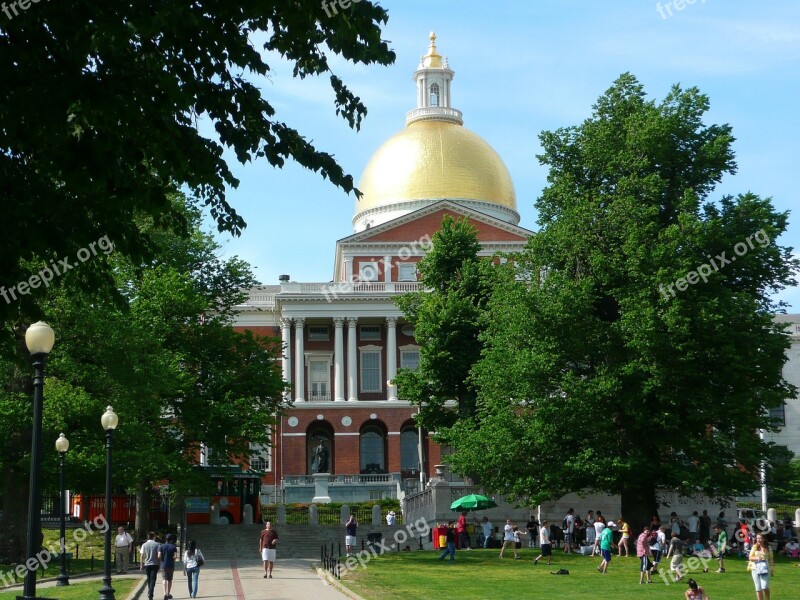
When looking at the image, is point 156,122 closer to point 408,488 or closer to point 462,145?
point 408,488

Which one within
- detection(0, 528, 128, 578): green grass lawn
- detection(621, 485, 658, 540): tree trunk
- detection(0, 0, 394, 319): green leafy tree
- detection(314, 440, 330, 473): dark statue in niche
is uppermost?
detection(0, 0, 394, 319): green leafy tree

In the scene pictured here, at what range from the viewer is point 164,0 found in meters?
10.8

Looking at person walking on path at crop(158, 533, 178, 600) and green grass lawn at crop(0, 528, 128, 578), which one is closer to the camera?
person walking on path at crop(158, 533, 178, 600)

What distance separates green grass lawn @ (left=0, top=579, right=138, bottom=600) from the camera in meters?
25.9

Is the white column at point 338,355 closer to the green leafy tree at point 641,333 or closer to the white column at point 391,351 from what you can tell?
the white column at point 391,351

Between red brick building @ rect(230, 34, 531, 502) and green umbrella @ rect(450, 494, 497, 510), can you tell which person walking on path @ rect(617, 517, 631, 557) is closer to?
green umbrella @ rect(450, 494, 497, 510)

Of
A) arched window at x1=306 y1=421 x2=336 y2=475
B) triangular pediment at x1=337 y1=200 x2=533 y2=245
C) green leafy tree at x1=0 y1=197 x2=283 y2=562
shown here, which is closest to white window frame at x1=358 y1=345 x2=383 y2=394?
arched window at x1=306 y1=421 x2=336 y2=475

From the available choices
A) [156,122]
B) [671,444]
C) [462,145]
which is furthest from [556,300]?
[462,145]

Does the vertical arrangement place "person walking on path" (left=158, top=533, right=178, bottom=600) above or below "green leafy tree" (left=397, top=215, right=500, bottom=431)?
below

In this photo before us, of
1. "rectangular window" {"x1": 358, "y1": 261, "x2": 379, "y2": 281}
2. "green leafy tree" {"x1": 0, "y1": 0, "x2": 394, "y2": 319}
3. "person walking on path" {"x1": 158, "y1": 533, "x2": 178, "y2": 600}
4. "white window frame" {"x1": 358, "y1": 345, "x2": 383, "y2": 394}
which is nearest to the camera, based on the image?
"green leafy tree" {"x1": 0, "y1": 0, "x2": 394, "y2": 319}

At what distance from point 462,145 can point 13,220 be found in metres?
77.6

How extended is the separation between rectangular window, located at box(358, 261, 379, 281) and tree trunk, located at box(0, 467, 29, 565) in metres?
49.3

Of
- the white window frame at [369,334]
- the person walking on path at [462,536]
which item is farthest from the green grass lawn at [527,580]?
the white window frame at [369,334]

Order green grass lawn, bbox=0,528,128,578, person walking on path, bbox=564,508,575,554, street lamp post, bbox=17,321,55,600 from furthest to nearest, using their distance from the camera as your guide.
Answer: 1. person walking on path, bbox=564,508,575,554
2. green grass lawn, bbox=0,528,128,578
3. street lamp post, bbox=17,321,55,600
